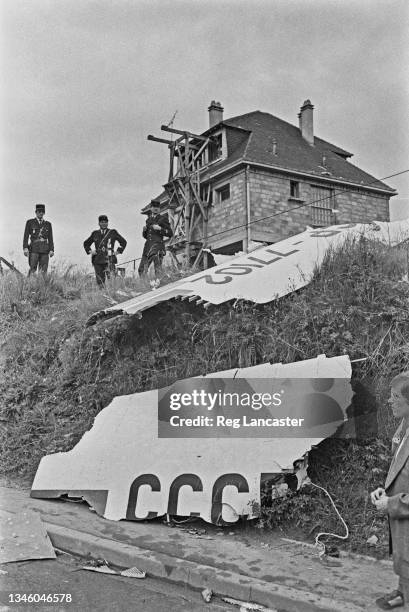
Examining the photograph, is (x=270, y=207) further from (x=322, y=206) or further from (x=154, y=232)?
(x=154, y=232)

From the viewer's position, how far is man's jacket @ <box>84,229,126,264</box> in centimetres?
1145

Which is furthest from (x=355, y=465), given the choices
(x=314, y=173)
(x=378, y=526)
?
(x=314, y=173)

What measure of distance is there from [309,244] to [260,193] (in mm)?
17126

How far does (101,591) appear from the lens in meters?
3.77

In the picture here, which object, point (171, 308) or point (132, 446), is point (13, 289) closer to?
point (171, 308)

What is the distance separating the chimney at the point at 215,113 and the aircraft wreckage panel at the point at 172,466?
2554 centimetres

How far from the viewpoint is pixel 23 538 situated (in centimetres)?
461

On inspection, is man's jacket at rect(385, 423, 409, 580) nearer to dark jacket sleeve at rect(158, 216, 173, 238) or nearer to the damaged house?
dark jacket sleeve at rect(158, 216, 173, 238)

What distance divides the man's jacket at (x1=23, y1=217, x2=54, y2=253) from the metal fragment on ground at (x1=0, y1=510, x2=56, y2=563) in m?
7.35

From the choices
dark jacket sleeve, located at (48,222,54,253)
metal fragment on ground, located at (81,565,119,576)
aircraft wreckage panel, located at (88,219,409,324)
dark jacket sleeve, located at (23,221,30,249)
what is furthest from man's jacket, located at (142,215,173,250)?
metal fragment on ground, located at (81,565,119,576)

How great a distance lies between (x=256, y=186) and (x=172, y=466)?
65.9ft

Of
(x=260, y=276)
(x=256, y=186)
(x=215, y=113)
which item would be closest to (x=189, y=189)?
(x=256, y=186)

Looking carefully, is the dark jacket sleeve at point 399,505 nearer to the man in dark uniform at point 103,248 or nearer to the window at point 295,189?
the man in dark uniform at point 103,248

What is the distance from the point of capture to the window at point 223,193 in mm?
25356
